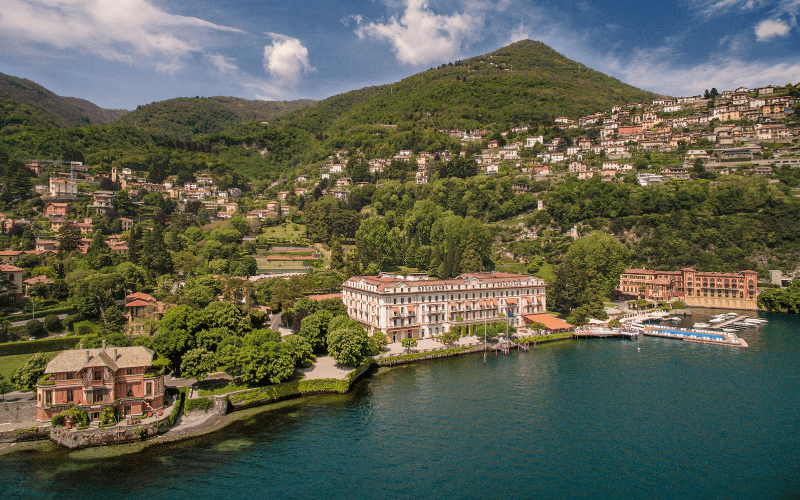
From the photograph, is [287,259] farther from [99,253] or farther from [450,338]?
[450,338]

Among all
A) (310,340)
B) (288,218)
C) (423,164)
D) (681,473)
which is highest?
(423,164)

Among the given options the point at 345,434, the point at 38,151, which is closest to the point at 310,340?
the point at 345,434

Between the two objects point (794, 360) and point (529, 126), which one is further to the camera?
point (529, 126)

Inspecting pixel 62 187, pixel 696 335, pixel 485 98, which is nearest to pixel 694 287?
pixel 696 335

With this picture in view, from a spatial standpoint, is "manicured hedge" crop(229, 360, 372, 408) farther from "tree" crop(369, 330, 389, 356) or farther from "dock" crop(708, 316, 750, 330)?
"dock" crop(708, 316, 750, 330)

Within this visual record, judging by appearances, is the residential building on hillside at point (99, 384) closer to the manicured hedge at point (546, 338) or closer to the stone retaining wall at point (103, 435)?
the stone retaining wall at point (103, 435)

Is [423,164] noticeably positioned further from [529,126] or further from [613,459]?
[613,459]

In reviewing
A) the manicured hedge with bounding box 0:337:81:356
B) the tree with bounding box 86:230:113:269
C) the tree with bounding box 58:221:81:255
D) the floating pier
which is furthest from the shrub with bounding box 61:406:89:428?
the floating pier
